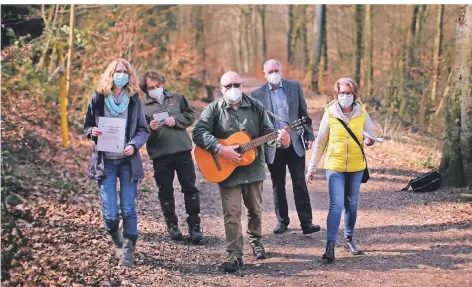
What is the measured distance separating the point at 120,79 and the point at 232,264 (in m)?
2.20

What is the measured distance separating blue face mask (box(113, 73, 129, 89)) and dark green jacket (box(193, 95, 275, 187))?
87cm

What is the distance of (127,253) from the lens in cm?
657

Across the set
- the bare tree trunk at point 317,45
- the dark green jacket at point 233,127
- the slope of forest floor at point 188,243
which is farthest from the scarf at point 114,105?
the bare tree trunk at point 317,45

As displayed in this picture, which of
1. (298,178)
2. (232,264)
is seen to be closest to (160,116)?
(298,178)

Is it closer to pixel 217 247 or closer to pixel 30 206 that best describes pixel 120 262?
pixel 217 247

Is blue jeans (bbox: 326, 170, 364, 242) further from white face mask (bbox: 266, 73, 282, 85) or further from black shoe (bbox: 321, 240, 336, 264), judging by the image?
white face mask (bbox: 266, 73, 282, 85)

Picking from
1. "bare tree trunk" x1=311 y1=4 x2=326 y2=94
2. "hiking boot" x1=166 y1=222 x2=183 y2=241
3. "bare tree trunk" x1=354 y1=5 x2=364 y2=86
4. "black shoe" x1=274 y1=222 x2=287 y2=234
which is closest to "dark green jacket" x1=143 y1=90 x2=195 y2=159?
→ "hiking boot" x1=166 y1=222 x2=183 y2=241

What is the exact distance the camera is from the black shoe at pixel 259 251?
7.05 metres

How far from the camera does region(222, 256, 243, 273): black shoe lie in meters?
6.56

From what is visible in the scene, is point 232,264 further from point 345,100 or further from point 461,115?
point 461,115

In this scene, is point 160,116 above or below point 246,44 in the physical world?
below

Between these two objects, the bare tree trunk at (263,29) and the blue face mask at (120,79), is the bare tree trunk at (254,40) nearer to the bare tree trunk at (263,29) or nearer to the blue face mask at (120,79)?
the bare tree trunk at (263,29)

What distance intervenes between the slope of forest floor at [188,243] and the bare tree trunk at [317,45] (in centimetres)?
1666

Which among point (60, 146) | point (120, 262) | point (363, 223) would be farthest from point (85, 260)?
point (60, 146)
